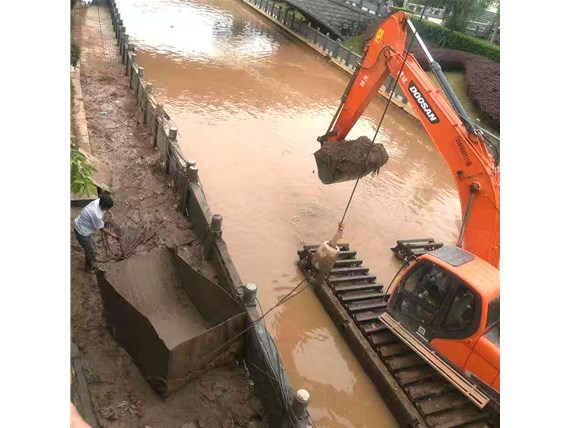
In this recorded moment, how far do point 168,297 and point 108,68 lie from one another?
1226 cm

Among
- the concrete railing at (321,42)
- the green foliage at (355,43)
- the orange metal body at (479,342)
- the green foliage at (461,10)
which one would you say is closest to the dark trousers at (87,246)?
the orange metal body at (479,342)

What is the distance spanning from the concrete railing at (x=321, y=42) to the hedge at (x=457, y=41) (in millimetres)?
4022

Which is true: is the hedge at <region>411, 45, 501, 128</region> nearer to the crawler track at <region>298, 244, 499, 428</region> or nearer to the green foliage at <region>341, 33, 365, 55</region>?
the green foliage at <region>341, 33, 365, 55</region>

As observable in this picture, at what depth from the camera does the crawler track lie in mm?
6082

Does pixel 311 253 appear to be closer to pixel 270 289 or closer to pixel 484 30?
pixel 270 289

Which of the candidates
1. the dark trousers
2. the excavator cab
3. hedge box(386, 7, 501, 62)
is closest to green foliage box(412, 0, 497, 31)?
hedge box(386, 7, 501, 62)

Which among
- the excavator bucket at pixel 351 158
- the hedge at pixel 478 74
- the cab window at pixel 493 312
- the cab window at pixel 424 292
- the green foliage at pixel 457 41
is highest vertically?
the green foliage at pixel 457 41

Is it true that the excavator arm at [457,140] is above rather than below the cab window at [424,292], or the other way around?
above

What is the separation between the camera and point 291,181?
39.1 feet

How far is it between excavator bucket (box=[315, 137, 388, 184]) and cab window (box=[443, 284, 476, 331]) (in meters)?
3.04

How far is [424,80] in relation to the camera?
7.00 meters

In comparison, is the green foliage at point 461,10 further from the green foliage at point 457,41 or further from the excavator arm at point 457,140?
the excavator arm at point 457,140

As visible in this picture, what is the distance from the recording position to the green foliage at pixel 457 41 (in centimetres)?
2343

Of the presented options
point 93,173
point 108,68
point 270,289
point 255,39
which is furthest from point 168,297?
point 255,39
